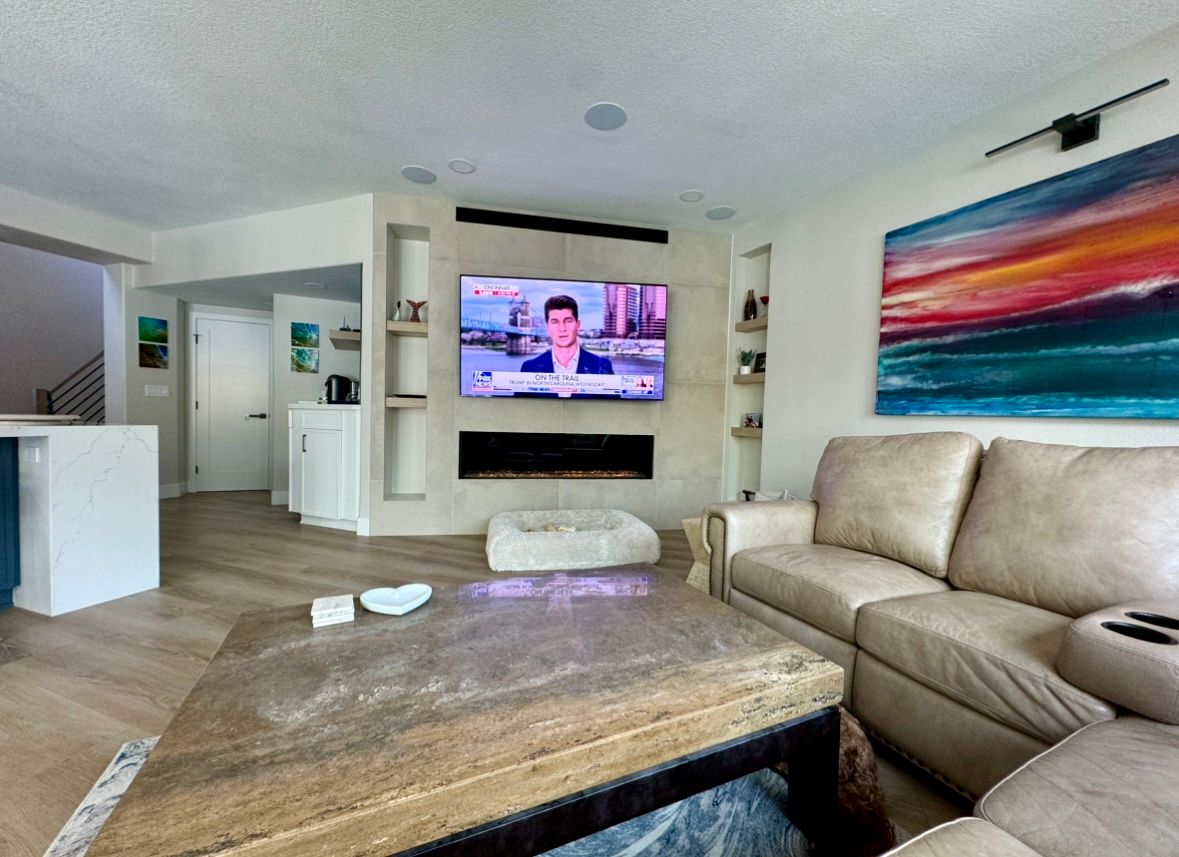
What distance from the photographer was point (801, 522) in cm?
208

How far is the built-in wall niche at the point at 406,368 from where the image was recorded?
3581 mm

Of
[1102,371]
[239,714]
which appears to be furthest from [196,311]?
[1102,371]

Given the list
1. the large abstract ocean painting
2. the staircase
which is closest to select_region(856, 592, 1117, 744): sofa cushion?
the large abstract ocean painting

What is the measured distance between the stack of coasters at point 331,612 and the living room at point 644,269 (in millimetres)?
1225

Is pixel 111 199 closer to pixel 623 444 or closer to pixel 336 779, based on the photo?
pixel 623 444

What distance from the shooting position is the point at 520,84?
2133mm

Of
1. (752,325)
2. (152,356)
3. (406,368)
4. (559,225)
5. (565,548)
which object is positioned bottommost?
(565,548)

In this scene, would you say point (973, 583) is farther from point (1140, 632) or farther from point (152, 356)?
point (152, 356)

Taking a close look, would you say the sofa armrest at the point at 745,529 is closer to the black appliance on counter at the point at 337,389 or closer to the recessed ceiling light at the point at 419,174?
the recessed ceiling light at the point at 419,174

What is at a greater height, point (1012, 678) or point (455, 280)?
point (455, 280)

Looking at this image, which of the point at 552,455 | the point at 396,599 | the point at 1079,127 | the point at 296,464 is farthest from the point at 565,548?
the point at 1079,127

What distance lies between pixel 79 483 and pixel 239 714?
2.37 meters

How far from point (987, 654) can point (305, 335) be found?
566 cm

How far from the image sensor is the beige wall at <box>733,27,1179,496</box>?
1741 mm
